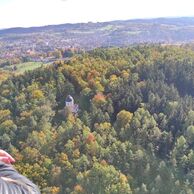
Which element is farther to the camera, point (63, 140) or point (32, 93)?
point (32, 93)

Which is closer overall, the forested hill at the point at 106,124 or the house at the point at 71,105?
the forested hill at the point at 106,124

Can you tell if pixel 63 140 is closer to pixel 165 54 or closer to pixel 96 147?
pixel 96 147

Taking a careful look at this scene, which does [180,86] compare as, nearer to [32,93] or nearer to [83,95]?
[83,95]

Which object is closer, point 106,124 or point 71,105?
point 106,124

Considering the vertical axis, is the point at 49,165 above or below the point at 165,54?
below

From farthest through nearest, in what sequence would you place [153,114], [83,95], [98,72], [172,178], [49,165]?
[98,72] → [83,95] → [153,114] → [49,165] → [172,178]

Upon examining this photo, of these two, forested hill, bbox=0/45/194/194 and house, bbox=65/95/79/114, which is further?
house, bbox=65/95/79/114

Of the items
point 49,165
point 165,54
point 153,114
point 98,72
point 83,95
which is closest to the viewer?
point 49,165

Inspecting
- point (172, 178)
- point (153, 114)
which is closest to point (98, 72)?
point (153, 114)
